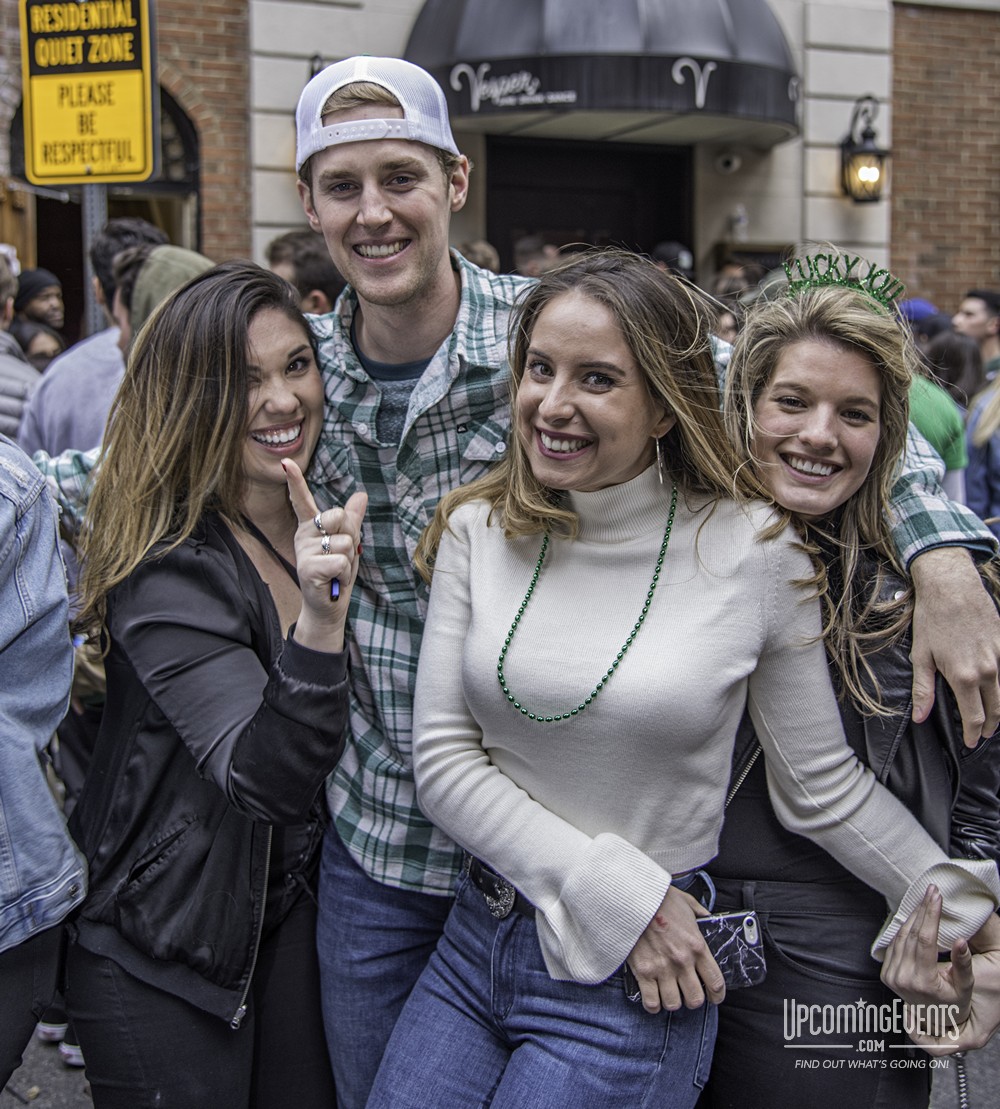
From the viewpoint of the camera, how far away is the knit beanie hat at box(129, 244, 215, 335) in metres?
4.32

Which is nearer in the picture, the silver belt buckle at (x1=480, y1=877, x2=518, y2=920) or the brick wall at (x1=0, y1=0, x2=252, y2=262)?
the silver belt buckle at (x1=480, y1=877, x2=518, y2=920)

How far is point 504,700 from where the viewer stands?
82.0 inches

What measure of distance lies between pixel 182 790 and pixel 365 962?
1.75 feet

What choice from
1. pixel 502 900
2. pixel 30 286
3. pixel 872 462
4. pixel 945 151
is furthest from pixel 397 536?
pixel 945 151

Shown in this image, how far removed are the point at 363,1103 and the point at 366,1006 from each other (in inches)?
7.8

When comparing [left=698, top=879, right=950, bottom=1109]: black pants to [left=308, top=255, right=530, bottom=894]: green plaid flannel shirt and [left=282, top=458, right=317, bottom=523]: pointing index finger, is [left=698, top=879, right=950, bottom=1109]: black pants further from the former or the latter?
[left=282, top=458, right=317, bottom=523]: pointing index finger

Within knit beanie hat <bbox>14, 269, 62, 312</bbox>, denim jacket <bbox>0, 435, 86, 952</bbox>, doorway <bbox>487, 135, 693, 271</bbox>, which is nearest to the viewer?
denim jacket <bbox>0, 435, 86, 952</bbox>

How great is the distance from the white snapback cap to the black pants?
63.3 inches

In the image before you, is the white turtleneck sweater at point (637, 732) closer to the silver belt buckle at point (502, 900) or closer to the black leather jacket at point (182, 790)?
the silver belt buckle at point (502, 900)

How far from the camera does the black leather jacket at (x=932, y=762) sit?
2.12 m

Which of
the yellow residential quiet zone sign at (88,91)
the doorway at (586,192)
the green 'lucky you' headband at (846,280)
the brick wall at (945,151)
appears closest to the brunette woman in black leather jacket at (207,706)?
the green 'lucky you' headband at (846,280)

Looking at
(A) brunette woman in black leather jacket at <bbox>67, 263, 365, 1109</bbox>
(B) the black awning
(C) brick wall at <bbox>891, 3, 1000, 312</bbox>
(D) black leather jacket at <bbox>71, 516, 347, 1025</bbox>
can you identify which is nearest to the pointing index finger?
(A) brunette woman in black leather jacket at <bbox>67, 263, 365, 1109</bbox>

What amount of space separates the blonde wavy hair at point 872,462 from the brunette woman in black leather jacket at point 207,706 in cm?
79

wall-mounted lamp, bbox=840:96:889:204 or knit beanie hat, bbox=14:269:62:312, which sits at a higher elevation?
wall-mounted lamp, bbox=840:96:889:204
